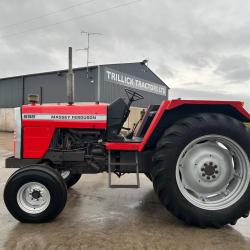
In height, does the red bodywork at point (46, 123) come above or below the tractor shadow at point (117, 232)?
above

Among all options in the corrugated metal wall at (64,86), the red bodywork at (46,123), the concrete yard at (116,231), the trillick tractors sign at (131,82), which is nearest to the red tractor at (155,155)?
the red bodywork at (46,123)

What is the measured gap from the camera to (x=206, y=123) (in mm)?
3557

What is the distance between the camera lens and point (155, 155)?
356cm

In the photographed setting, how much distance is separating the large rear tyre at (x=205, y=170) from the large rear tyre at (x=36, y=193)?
114cm

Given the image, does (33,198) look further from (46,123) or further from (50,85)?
(50,85)

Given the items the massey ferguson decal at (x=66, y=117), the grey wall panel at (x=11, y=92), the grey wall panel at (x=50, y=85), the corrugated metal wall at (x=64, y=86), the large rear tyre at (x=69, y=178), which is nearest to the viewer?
the massey ferguson decal at (x=66, y=117)

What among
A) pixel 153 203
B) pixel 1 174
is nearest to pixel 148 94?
pixel 1 174

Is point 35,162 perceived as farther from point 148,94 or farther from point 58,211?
point 148,94

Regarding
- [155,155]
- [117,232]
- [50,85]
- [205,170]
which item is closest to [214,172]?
[205,170]

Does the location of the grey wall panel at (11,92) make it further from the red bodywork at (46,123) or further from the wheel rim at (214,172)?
the wheel rim at (214,172)

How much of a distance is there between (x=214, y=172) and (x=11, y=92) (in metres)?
24.8

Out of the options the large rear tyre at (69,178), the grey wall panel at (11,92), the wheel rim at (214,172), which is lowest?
the large rear tyre at (69,178)

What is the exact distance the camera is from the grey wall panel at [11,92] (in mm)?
25375

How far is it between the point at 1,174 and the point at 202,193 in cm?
460
